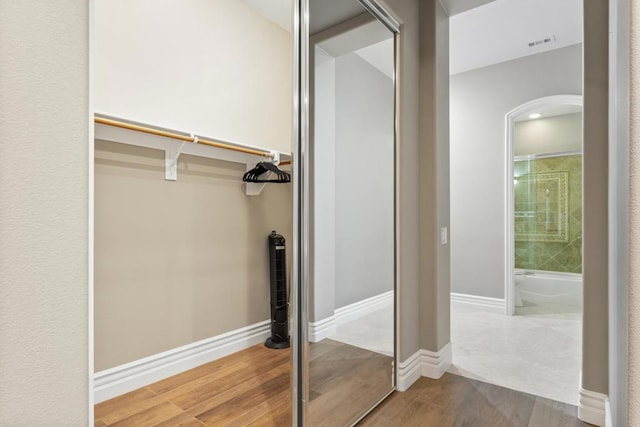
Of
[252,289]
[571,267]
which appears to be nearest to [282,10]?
[252,289]

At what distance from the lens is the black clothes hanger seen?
2596 millimetres

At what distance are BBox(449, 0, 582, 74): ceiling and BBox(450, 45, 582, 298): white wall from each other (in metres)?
0.18

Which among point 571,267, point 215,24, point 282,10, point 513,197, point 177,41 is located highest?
point 282,10

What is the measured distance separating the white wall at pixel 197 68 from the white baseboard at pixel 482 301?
274 cm

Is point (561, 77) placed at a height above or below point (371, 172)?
Result: above

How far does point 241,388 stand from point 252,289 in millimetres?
852

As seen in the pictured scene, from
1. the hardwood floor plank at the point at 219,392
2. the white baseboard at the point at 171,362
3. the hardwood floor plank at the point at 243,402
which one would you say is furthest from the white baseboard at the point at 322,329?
the white baseboard at the point at 171,362

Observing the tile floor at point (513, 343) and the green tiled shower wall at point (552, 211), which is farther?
the green tiled shower wall at point (552, 211)

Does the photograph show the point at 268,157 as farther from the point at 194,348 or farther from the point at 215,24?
the point at 194,348

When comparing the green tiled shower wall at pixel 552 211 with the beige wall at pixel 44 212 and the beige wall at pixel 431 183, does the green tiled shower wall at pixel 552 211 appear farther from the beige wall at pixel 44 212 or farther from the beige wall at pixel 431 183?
the beige wall at pixel 44 212

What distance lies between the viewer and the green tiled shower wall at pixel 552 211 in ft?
13.7

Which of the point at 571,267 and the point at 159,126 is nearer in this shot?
the point at 159,126

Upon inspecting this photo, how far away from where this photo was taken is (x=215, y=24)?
2607 millimetres

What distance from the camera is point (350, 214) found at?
189 centimetres
